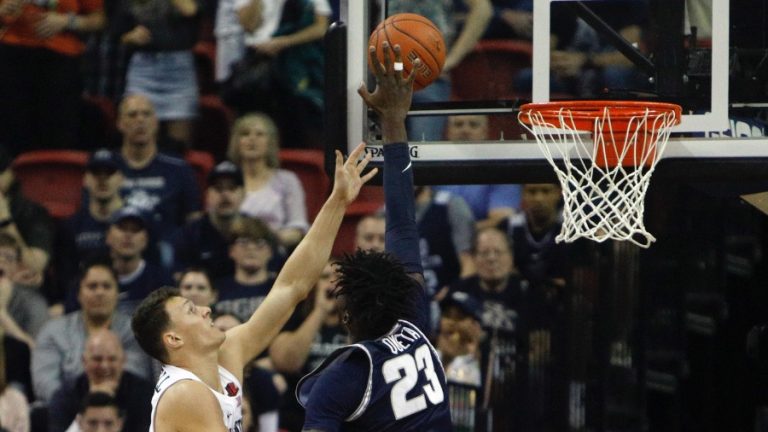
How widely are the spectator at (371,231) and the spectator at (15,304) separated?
186 centimetres

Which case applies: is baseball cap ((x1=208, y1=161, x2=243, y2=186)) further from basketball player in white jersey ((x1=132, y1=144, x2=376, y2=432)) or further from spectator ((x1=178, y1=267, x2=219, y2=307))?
basketball player in white jersey ((x1=132, y1=144, x2=376, y2=432))

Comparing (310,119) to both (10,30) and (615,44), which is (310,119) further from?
(615,44)

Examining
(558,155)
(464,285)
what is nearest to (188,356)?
(558,155)

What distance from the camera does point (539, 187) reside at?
7789mm

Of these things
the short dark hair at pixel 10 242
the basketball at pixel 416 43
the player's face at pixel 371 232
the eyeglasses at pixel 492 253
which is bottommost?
the eyeglasses at pixel 492 253

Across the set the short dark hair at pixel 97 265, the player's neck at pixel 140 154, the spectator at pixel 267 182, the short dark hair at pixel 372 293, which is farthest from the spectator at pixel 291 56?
the short dark hair at pixel 372 293

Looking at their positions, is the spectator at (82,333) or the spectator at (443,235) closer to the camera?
the spectator at (443,235)

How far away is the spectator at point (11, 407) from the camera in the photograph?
26.5 ft

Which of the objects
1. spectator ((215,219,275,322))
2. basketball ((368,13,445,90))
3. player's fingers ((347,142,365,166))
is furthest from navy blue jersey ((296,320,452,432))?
spectator ((215,219,275,322))

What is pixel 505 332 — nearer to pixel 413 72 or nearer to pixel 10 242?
pixel 10 242

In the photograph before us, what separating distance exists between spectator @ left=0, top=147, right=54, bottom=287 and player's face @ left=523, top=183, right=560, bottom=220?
9.24ft

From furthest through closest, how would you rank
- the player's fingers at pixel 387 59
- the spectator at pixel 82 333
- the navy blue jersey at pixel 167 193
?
the navy blue jersey at pixel 167 193 → the spectator at pixel 82 333 → the player's fingers at pixel 387 59

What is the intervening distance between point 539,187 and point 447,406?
3.66 meters

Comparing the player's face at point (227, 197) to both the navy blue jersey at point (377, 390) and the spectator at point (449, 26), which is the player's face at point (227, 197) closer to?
the spectator at point (449, 26)
